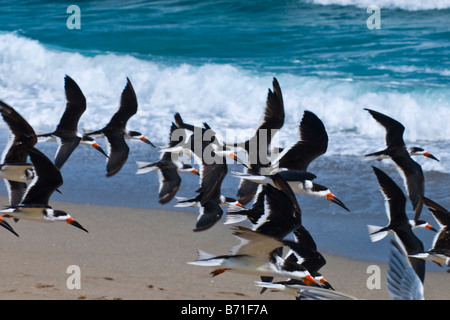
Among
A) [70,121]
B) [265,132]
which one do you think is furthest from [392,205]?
[70,121]

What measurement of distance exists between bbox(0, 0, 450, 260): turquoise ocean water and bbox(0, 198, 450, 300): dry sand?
44cm

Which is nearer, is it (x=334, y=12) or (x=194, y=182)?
(x=194, y=182)

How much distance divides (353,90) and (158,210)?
18.0 ft

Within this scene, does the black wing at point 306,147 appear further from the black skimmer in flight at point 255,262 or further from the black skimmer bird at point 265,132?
the black skimmer in flight at point 255,262

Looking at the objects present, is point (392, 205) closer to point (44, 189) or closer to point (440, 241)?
point (440, 241)

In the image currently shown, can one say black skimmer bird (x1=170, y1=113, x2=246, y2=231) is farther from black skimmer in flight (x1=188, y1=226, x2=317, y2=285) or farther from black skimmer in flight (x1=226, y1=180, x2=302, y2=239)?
black skimmer in flight (x1=188, y1=226, x2=317, y2=285)

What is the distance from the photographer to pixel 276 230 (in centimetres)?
465

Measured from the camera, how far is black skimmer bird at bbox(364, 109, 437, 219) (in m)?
6.32

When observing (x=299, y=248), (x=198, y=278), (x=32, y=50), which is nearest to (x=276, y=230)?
(x=299, y=248)

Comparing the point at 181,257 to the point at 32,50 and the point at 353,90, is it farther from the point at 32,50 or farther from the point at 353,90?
the point at 32,50

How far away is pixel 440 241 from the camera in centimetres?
514

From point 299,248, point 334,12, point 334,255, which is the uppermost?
point 334,12

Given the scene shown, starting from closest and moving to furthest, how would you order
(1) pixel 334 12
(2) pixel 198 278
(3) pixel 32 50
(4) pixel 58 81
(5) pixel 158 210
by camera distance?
(2) pixel 198 278 < (5) pixel 158 210 < (4) pixel 58 81 < (3) pixel 32 50 < (1) pixel 334 12
